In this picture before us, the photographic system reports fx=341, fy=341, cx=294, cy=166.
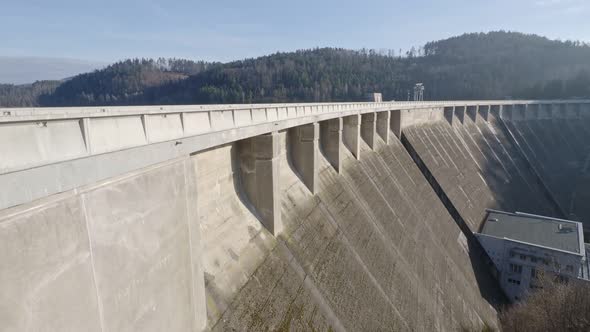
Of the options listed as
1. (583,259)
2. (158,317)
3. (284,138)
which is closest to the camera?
(158,317)

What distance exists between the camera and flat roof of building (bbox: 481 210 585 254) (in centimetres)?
2247

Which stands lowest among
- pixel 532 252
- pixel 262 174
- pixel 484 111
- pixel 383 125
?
pixel 532 252

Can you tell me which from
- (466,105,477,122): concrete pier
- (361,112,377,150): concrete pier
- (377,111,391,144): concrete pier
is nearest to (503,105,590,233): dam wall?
(466,105,477,122): concrete pier

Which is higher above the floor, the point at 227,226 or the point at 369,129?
the point at 369,129

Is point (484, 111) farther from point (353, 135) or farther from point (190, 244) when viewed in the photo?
point (190, 244)

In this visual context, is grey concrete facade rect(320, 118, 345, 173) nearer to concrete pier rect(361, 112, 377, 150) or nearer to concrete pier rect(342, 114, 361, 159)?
concrete pier rect(342, 114, 361, 159)

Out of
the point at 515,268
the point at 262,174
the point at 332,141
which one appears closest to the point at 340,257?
the point at 262,174

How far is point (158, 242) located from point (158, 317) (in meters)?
1.08

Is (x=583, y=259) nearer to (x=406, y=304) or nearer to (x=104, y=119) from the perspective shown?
(x=406, y=304)

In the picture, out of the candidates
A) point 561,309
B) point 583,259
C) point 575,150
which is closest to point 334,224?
point 561,309

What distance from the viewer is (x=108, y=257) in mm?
3945

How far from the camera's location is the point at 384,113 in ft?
81.4

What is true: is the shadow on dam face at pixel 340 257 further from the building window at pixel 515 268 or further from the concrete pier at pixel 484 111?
the concrete pier at pixel 484 111

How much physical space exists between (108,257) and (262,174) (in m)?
5.83
